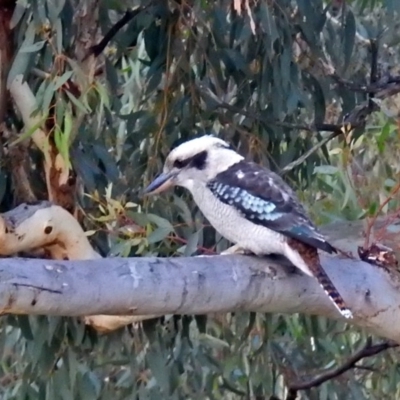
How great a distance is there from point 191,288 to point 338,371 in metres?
1.01

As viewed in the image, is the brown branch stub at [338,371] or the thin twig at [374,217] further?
the brown branch stub at [338,371]

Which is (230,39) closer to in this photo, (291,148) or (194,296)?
(291,148)

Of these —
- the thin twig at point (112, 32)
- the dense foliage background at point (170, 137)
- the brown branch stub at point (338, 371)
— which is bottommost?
the brown branch stub at point (338, 371)

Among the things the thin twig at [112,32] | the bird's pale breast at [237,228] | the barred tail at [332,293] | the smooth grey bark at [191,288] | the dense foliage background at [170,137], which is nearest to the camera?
the smooth grey bark at [191,288]

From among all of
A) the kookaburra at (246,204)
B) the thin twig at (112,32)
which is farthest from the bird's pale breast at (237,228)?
the thin twig at (112,32)

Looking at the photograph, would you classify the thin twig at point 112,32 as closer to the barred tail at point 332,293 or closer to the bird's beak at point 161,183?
the bird's beak at point 161,183

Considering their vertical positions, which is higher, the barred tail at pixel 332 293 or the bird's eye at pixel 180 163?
the barred tail at pixel 332 293

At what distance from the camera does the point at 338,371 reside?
249cm

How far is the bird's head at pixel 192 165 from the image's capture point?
212 cm

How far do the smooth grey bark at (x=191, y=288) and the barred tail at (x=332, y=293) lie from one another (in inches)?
1.0

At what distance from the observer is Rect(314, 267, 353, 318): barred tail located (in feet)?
5.61

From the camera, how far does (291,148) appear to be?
8.20 feet

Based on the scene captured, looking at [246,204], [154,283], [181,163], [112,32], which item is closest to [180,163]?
[181,163]

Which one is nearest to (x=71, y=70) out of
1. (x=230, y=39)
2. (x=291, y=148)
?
(x=230, y=39)
